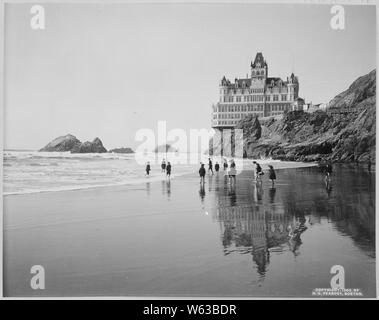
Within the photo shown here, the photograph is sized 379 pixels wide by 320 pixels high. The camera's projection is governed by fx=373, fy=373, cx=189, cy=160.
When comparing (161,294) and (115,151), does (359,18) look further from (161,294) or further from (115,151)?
(161,294)

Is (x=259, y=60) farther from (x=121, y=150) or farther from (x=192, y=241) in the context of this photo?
(x=192, y=241)

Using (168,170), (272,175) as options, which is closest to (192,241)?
(168,170)

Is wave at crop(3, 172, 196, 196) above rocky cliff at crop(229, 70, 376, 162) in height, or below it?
below

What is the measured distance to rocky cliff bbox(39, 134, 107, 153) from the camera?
406cm

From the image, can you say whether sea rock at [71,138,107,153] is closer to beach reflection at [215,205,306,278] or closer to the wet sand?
the wet sand

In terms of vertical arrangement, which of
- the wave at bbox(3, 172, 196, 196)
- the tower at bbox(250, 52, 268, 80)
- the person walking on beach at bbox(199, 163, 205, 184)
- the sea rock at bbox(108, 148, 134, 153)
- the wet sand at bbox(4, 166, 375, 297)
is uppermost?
the tower at bbox(250, 52, 268, 80)

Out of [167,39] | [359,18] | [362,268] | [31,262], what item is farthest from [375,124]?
[31,262]

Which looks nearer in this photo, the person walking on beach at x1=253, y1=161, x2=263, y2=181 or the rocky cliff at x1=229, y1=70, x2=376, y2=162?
the rocky cliff at x1=229, y1=70, x2=376, y2=162

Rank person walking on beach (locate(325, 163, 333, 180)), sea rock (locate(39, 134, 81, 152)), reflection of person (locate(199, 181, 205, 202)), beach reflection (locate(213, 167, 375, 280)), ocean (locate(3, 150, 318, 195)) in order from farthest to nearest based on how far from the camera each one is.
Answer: person walking on beach (locate(325, 163, 333, 180)) < reflection of person (locate(199, 181, 205, 202)) < sea rock (locate(39, 134, 81, 152)) < ocean (locate(3, 150, 318, 195)) < beach reflection (locate(213, 167, 375, 280))

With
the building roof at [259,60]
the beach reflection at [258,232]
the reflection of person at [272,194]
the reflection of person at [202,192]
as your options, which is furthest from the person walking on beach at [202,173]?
the building roof at [259,60]

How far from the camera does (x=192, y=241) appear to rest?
11.8ft

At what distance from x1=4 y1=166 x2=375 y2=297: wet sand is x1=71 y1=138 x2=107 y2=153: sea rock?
50 centimetres

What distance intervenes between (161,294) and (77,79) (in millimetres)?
2390

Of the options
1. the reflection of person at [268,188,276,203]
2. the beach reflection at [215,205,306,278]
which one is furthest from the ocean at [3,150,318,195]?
the beach reflection at [215,205,306,278]
